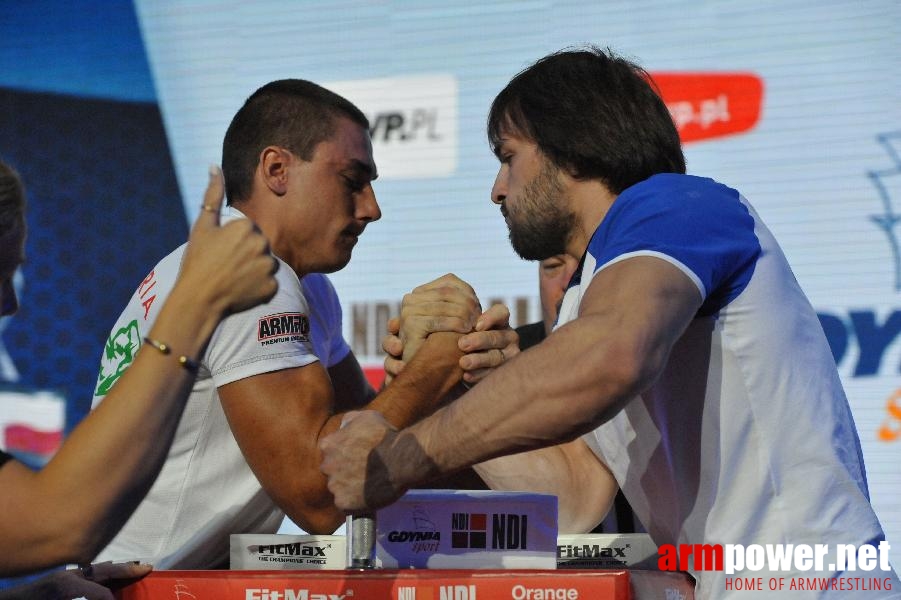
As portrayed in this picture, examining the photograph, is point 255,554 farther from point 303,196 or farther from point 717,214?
point 303,196

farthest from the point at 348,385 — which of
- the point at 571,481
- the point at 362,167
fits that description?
the point at 571,481

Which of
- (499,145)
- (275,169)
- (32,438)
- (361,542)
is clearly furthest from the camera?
(32,438)

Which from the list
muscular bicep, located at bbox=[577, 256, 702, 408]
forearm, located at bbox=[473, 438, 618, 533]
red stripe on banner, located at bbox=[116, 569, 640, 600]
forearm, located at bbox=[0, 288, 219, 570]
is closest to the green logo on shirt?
red stripe on banner, located at bbox=[116, 569, 640, 600]

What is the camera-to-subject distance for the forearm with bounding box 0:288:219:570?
107 cm

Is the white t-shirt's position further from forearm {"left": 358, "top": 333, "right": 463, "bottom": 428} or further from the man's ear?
the man's ear

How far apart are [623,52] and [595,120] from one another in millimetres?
1904

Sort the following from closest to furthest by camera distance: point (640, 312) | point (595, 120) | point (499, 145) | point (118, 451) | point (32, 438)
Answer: point (118, 451) → point (640, 312) → point (595, 120) → point (499, 145) → point (32, 438)

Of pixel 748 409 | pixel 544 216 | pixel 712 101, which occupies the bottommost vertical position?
pixel 748 409

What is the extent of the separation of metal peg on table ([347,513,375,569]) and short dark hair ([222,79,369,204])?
1.15 m

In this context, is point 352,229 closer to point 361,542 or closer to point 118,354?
point 118,354

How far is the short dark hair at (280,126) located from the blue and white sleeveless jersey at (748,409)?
1.02 meters

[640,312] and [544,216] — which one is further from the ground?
[544,216]

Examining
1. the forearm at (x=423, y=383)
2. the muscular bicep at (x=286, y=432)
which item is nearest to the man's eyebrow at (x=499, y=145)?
the forearm at (x=423, y=383)

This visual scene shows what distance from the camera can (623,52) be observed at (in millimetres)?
3572
